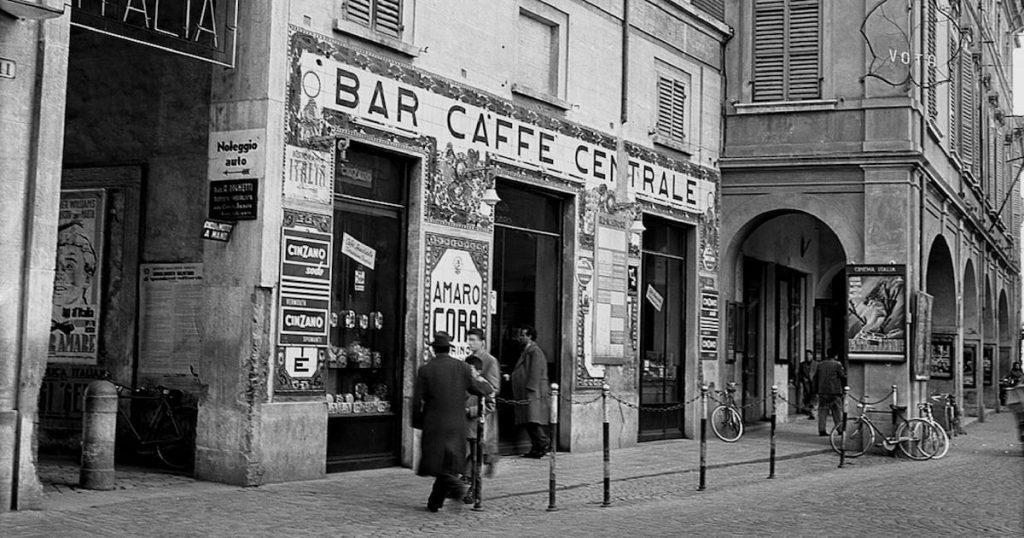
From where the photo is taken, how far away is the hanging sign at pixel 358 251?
1520cm

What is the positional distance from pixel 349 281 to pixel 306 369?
60.8 inches

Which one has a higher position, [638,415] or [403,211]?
[403,211]

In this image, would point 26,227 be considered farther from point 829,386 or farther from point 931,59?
point 931,59

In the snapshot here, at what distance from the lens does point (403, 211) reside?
1614cm

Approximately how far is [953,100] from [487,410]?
771 inches

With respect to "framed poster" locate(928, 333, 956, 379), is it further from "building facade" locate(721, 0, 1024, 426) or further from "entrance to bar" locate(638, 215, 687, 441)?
"entrance to bar" locate(638, 215, 687, 441)

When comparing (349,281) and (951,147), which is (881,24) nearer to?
(951,147)

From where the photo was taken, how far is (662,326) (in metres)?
22.8

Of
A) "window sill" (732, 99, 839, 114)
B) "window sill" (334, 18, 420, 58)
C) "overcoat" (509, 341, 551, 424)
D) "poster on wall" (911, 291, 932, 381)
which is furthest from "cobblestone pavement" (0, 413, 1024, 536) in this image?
"window sill" (732, 99, 839, 114)

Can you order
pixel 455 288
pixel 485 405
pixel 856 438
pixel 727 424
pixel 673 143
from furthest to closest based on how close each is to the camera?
1. pixel 727 424
2. pixel 673 143
3. pixel 856 438
4. pixel 455 288
5. pixel 485 405

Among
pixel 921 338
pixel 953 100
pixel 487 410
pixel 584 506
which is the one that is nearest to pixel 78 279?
pixel 487 410

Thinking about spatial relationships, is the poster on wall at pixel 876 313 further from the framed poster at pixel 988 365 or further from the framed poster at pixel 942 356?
the framed poster at pixel 988 365

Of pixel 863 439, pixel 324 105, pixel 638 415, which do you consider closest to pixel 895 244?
pixel 863 439

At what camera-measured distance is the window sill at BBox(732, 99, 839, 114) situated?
23891 mm
